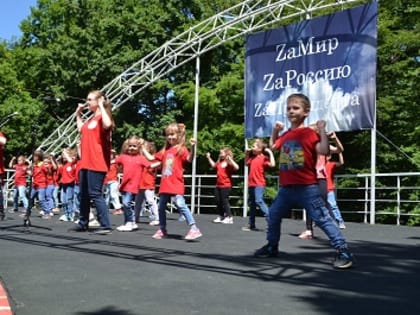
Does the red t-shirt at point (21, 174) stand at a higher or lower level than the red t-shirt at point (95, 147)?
lower

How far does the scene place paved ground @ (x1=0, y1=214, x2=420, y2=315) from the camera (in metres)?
3.40

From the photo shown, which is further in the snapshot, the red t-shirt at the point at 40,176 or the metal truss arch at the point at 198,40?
the metal truss arch at the point at 198,40

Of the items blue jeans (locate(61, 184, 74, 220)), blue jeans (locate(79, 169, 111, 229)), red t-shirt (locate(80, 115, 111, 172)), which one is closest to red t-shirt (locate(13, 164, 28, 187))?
blue jeans (locate(61, 184, 74, 220))

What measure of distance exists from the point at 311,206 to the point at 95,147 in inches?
131

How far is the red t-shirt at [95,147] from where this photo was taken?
7.41 metres

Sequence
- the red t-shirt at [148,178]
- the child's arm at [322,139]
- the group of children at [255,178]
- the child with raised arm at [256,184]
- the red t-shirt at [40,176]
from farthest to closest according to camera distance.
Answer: the red t-shirt at [40,176] → the red t-shirt at [148,178] → the child with raised arm at [256,184] → the group of children at [255,178] → the child's arm at [322,139]

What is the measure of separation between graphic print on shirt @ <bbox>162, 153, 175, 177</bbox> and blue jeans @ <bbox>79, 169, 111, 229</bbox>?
86 cm

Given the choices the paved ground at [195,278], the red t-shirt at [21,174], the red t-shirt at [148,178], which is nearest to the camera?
the paved ground at [195,278]

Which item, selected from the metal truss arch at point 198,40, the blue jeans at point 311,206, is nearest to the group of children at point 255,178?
the blue jeans at point 311,206

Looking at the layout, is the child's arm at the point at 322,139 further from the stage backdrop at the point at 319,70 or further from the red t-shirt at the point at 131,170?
the stage backdrop at the point at 319,70

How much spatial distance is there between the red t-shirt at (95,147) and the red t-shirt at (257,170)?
2833 millimetres

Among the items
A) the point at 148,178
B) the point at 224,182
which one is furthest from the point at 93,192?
the point at 224,182

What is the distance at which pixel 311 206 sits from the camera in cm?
516

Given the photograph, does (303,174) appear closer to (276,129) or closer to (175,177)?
(276,129)
